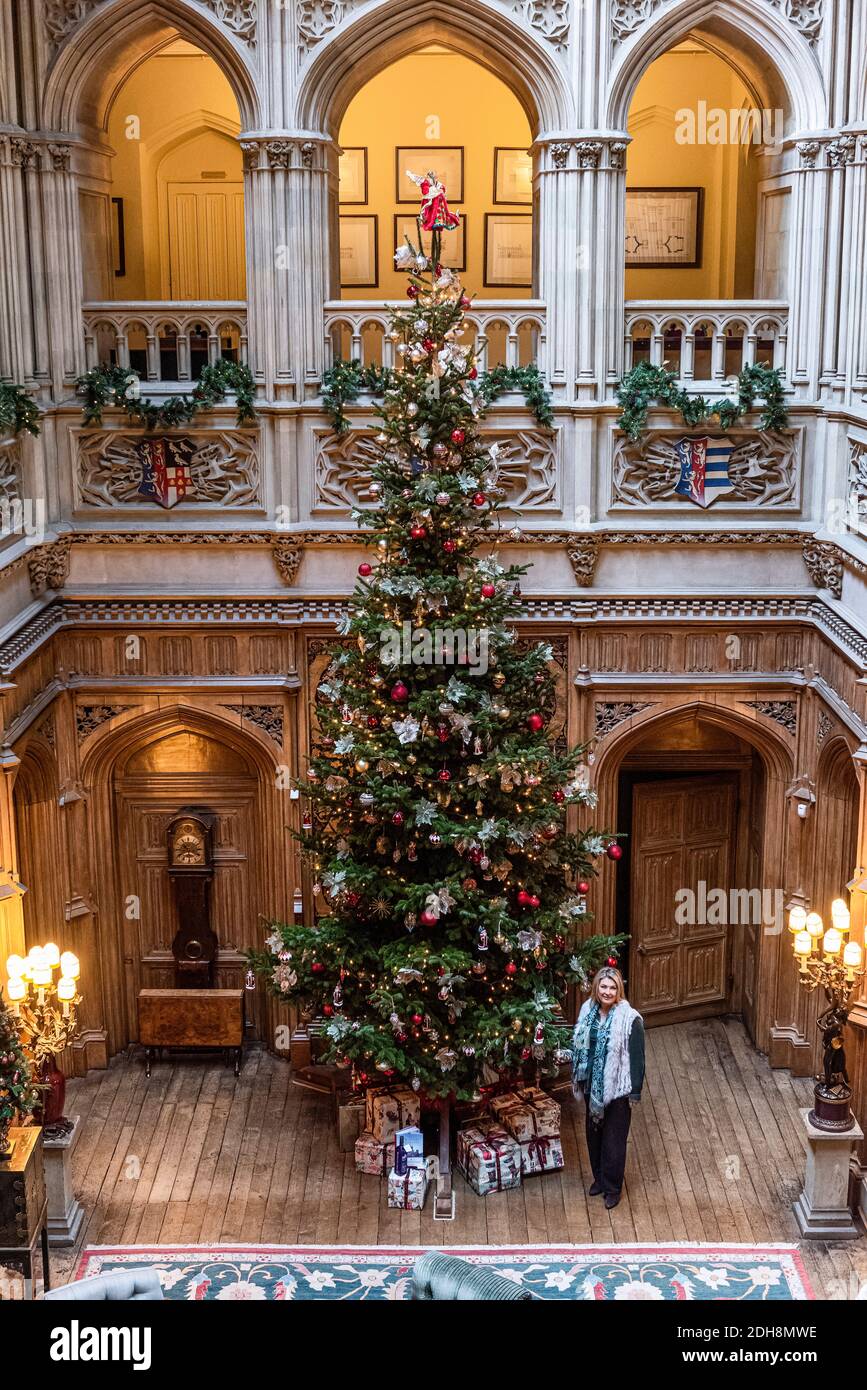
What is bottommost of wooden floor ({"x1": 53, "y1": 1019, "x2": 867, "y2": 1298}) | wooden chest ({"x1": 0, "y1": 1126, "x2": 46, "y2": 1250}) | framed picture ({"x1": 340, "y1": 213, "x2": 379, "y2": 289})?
wooden floor ({"x1": 53, "y1": 1019, "x2": 867, "y2": 1298})

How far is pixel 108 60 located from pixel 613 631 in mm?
5002

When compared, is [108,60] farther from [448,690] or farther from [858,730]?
[858,730]

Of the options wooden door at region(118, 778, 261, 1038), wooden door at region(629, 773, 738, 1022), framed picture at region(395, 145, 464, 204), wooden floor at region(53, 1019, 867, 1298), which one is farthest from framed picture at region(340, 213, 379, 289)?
wooden floor at region(53, 1019, 867, 1298)

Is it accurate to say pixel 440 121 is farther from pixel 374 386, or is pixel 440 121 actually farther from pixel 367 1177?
pixel 367 1177

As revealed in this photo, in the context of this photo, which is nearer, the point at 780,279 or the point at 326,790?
the point at 326,790

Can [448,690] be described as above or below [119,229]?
below

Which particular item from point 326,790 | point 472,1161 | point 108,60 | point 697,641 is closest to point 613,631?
point 697,641

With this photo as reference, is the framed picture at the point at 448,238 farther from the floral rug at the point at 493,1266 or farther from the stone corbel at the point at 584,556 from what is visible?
the floral rug at the point at 493,1266

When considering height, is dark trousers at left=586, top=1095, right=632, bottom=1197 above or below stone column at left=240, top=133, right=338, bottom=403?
below

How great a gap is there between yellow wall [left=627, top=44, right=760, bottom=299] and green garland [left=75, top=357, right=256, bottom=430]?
4438mm

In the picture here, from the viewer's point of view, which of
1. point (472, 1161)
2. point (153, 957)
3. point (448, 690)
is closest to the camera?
point (448, 690)

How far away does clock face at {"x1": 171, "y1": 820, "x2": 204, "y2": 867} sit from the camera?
35.5 ft

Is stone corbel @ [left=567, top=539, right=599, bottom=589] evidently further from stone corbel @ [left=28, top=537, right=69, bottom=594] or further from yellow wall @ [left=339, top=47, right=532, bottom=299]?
yellow wall @ [left=339, top=47, right=532, bottom=299]

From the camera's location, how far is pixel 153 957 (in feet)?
36.3
